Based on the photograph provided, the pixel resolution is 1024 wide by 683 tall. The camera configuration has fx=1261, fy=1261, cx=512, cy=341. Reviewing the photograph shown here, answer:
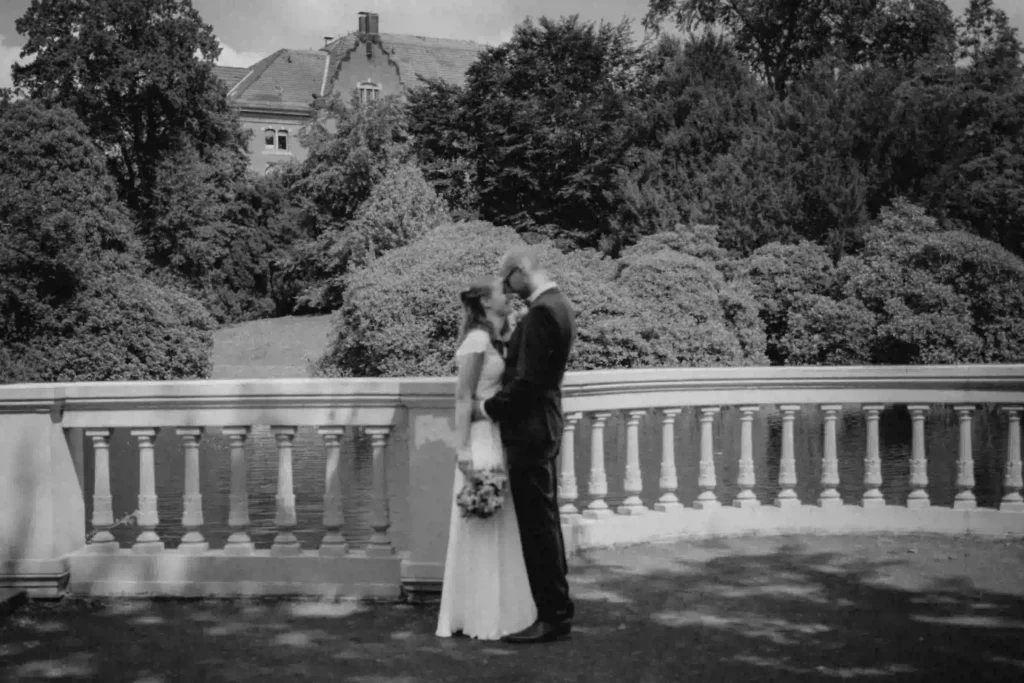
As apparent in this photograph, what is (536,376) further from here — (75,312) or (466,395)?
(75,312)

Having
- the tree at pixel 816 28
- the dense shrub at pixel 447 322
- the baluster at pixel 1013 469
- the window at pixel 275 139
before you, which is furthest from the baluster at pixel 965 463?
the window at pixel 275 139

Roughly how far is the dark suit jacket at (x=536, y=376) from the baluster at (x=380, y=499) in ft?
3.23

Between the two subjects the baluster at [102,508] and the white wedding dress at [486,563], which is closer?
the white wedding dress at [486,563]

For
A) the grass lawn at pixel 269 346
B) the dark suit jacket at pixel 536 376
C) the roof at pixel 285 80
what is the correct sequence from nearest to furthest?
the dark suit jacket at pixel 536 376, the grass lawn at pixel 269 346, the roof at pixel 285 80

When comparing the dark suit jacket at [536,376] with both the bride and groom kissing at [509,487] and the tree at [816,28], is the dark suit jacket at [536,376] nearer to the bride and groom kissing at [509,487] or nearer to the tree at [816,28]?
the bride and groom kissing at [509,487]

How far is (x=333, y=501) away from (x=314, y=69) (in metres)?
70.0

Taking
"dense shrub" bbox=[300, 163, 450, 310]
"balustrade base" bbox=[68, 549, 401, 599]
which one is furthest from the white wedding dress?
"dense shrub" bbox=[300, 163, 450, 310]

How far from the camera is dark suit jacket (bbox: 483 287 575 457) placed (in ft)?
18.5

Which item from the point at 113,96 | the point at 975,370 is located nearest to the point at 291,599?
the point at 975,370

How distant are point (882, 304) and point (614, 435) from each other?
11062 millimetres

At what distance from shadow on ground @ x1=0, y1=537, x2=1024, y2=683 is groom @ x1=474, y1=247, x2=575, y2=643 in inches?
9.0

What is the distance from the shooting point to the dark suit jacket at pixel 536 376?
5.63 metres

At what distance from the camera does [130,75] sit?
45875 mm

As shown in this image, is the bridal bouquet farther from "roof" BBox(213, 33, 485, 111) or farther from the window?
the window
